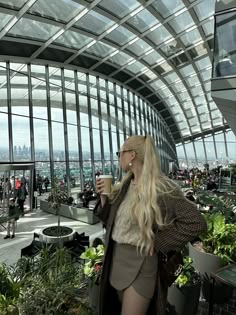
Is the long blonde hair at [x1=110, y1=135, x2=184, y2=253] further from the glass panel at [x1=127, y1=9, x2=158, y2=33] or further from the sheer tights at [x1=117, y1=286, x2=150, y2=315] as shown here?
the glass panel at [x1=127, y1=9, x2=158, y2=33]

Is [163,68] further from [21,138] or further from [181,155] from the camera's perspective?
[181,155]

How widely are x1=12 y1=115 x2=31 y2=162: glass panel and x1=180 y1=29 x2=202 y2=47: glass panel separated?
10659mm

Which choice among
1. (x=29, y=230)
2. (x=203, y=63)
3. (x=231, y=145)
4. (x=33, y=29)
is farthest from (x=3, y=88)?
(x=231, y=145)

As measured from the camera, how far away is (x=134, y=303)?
1632mm

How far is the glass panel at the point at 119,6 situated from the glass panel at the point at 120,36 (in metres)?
1.43

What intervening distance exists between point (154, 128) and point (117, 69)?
1271 centimetres

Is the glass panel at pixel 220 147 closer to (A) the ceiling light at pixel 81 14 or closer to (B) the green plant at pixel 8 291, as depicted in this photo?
(A) the ceiling light at pixel 81 14

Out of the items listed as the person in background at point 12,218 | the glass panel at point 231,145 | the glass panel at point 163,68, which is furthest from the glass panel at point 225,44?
the glass panel at point 231,145

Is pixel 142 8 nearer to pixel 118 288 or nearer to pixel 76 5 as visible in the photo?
pixel 76 5

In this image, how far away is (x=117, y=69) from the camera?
1955cm

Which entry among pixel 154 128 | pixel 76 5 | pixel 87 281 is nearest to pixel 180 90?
pixel 154 128

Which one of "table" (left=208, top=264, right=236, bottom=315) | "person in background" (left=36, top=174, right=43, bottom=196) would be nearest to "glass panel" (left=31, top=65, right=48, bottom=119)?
"person in background" (left=36, top=174, right=43, bottom=196)

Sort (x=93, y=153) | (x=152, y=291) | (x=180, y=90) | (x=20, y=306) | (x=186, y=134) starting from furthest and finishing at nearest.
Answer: (x=186, y=134) < (x=180, y=90) < (x=93, y=153) < (x=20, y=306) < (x=152, y=291)

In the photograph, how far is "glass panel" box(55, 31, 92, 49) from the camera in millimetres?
13966
